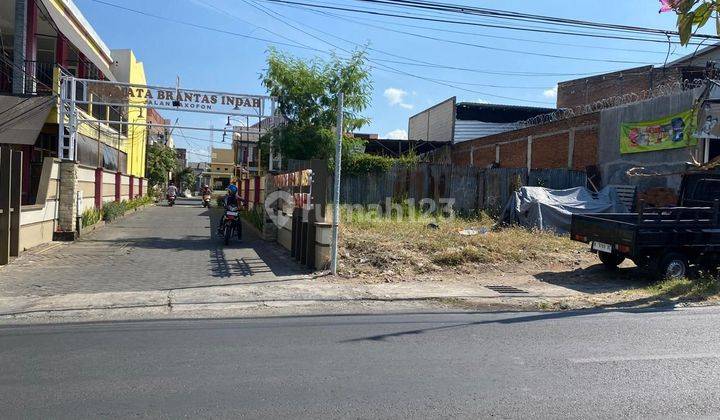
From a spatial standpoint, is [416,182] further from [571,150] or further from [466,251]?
[466,251]

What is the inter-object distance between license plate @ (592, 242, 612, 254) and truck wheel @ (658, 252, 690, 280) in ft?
3.10

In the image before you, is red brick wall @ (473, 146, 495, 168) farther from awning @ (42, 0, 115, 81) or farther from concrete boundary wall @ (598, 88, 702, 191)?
awning @ (42, 0, 115, 81)

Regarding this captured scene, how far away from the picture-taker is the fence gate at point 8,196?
10656 mm

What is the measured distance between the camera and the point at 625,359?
5922 millimetres

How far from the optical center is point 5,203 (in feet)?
35.3

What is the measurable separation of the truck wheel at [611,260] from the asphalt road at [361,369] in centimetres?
430

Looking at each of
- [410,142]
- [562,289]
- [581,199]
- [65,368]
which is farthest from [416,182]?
[65,368]

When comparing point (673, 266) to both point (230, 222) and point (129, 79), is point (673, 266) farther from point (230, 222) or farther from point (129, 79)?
point (129, 79)

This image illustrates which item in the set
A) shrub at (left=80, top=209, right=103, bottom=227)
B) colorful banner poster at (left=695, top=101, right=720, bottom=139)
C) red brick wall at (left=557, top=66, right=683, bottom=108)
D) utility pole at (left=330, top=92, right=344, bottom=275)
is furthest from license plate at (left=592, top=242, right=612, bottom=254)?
red brick wall at (left=557, top=66, right=683, bottom=108)

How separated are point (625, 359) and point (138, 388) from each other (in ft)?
15.7

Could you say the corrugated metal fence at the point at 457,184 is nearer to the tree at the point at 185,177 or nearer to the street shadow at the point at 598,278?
the street shadow at the point at 598,278

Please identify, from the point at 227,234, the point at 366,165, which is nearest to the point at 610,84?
the point at 366,165

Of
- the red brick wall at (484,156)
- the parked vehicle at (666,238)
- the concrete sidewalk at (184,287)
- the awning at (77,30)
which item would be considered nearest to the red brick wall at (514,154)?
the red brick wall at (484,156)

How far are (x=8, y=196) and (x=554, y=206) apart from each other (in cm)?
1426
